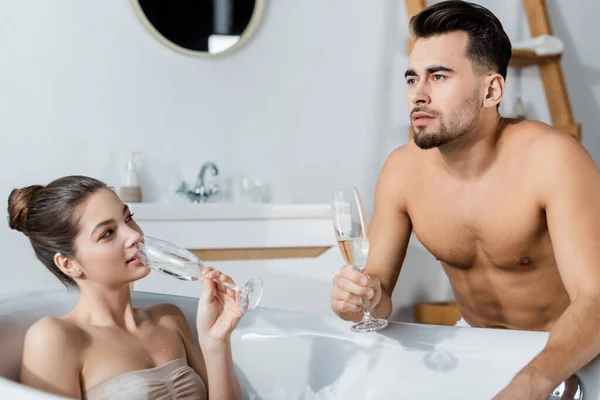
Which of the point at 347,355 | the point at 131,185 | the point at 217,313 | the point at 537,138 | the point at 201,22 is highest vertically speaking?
the point at 201,22

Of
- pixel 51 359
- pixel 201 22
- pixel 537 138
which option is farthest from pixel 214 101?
pixel 51 359

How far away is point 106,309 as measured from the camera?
147 centimetres

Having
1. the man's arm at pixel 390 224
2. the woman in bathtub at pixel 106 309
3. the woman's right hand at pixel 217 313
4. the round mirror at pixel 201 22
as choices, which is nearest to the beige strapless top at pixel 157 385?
the woman in bathtub at pixel 106 309

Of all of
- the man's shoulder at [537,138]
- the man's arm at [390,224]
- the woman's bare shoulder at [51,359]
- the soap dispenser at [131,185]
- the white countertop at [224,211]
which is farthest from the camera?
the soap dispenser at [131,185]

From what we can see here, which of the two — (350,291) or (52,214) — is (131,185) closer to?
(52,214)

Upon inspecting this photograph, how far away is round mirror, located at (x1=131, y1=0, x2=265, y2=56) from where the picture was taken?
3014 mm

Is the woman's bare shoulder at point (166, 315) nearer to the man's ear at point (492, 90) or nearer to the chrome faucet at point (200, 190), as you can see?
the man's ear at point (492, 90)

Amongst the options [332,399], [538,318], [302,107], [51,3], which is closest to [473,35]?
[538,318]

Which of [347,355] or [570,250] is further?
[347,355]

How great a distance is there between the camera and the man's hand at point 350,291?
1.39m

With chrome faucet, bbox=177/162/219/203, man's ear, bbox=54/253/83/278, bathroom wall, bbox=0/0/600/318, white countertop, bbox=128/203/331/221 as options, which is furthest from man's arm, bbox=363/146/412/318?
A: bathroom wall, bbox=0/0/600/318

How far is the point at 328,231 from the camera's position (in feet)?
9.42

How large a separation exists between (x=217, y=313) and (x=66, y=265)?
11.9 inches

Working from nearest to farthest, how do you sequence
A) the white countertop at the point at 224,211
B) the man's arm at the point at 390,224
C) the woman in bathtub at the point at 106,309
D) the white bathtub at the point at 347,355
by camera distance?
the woman in bathtub at the point at 106,309
the white bathtub at the point at 347,355
the man's arm at the point at 390,224
the white countertop at the point at 224,211
